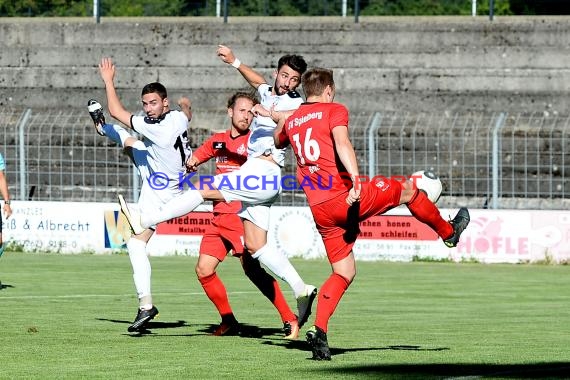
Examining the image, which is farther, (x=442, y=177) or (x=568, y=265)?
(x=442, y=177)

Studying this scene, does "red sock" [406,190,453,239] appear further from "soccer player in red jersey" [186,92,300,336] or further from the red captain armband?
"soccer player in red jersey" [186,92,300,336]

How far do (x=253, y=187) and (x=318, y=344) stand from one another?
5.96 feet

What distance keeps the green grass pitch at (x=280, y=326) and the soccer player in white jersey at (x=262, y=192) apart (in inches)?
21.1

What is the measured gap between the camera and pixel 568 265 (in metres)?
22.7

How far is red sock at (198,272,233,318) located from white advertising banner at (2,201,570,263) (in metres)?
11.2

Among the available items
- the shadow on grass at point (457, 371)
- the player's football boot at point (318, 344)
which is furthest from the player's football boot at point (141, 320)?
the shadow on grass at point (457, 371)

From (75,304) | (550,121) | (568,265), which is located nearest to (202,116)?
(550,121)

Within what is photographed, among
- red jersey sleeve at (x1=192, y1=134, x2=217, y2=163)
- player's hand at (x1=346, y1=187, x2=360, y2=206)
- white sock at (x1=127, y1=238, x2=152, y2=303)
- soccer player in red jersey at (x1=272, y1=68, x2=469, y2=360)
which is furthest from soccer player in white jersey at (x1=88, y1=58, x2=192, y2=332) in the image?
player's hand at (x1=346, y1=187, x2=360, y2=206)

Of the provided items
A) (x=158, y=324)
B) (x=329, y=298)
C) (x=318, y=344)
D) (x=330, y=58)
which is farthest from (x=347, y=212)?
(x=330, y=58)

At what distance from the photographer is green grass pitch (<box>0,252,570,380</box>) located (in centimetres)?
920

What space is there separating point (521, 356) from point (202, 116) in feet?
61.4

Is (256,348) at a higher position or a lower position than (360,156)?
lower

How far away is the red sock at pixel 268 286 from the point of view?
462 inches

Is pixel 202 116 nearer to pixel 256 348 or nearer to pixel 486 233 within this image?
pixel 486 233
